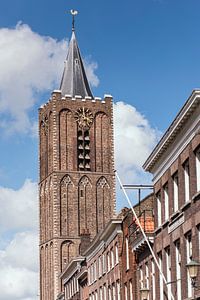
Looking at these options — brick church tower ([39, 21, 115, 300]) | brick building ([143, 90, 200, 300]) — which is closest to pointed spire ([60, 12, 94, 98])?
brick church tower ([39, 21, 115, 300])

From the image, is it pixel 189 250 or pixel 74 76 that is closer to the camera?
pixel 189 250

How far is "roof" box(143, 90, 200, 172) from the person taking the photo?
36188 millimetres

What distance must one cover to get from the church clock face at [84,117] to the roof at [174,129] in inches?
3762

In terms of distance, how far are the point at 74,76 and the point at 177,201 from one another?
356 ft

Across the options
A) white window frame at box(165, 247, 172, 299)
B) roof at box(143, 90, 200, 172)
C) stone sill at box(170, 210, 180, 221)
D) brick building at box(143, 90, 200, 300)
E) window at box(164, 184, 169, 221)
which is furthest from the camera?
window at box(164, 184, 169, 221)

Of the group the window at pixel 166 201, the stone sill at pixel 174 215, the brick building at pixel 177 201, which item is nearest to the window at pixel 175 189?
the brick building at pixel 177 201

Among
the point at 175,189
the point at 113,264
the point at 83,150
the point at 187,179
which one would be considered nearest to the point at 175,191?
the point at 175,189

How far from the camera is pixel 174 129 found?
40.0 meters

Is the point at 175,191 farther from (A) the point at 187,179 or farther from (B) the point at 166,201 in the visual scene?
(A) the point at 187,179

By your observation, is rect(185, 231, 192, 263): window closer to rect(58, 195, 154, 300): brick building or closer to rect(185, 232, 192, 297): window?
rect(185, 232, 192, 297): window

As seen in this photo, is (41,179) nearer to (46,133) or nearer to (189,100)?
(46,133)

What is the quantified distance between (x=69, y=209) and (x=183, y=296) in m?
100

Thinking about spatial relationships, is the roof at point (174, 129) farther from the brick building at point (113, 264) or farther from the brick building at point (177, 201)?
the brick building at point (113, 264)

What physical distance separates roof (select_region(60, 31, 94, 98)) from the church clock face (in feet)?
Result: 16.0
